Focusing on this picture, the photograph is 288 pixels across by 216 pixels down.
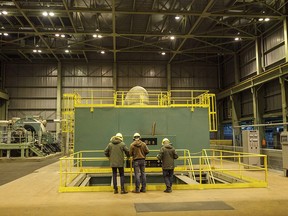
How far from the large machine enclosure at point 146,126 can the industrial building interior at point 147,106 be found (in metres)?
0.07

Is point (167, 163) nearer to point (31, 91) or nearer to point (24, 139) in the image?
point (24, 139)

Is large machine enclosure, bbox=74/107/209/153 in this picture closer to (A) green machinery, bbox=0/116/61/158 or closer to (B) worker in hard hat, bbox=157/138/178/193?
(B) worker in hard hat, bbox=157/138/178/193

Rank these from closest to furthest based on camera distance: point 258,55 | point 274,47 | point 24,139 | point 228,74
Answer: point 24,139, point 274,47, point 258,55, point 228,74

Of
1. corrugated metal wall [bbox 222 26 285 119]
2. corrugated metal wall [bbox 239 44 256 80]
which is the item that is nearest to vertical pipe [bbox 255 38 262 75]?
corrugated metal wall [bbox 222 26 285 119]

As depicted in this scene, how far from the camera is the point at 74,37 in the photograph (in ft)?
107

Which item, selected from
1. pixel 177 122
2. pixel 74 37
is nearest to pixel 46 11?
pixel 74 37

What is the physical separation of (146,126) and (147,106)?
129 centimetres

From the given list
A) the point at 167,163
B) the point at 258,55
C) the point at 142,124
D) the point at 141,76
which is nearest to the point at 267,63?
the point at 258,55

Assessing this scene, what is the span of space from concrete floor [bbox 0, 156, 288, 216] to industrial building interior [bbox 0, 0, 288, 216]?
0.04m

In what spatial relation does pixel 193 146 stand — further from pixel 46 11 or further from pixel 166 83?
pixel 166 83

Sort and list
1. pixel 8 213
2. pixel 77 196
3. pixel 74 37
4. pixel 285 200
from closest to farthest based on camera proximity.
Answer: pixel 8 213 → pixel 285 200 → pixel 77 196 → pixel 74 37

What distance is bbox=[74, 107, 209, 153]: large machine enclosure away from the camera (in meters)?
17.7

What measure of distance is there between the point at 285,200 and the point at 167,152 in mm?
4096

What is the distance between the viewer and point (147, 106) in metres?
18.2
